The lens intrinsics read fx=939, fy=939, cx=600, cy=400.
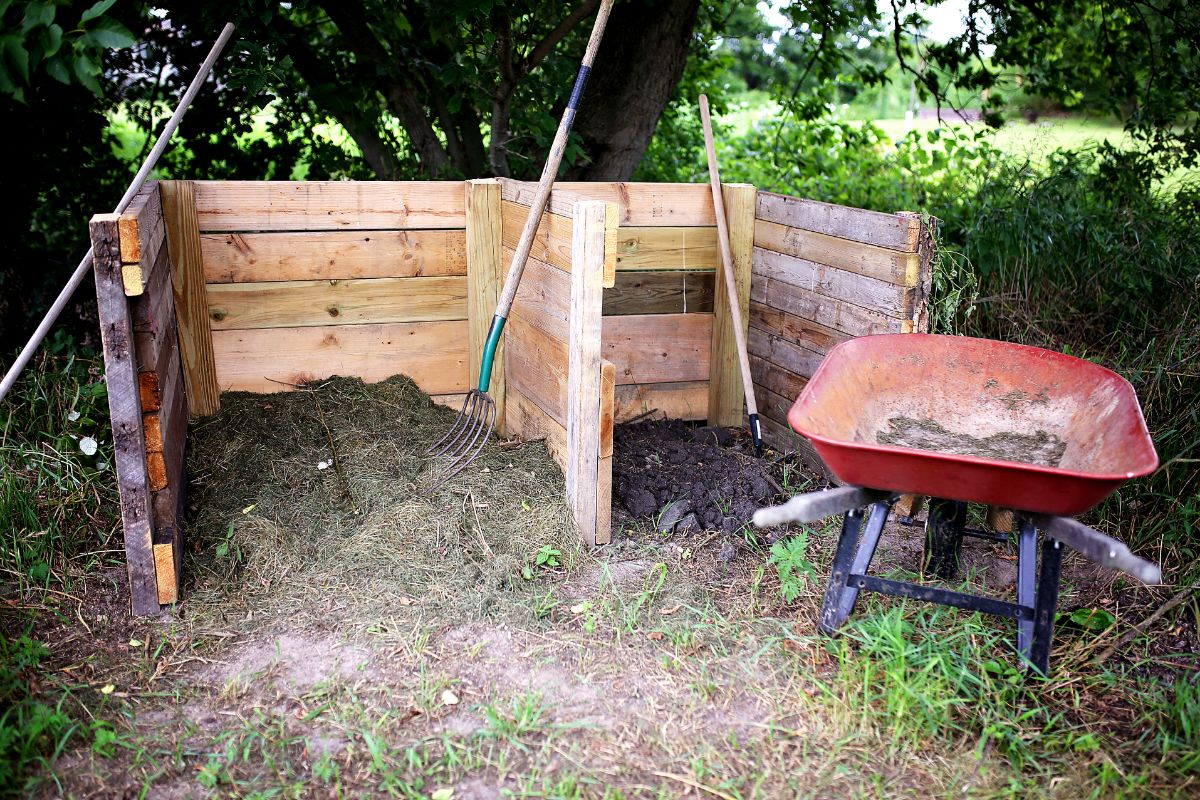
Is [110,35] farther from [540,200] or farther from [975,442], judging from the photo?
[975,442]

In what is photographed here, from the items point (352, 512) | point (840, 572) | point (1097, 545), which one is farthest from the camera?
point (352, 512)

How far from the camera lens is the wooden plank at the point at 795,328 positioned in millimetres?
3953

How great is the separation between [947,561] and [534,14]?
10.8ft

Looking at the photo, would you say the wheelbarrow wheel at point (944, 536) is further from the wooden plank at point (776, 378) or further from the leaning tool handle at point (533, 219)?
the leaning tool handle at point (533, 219)

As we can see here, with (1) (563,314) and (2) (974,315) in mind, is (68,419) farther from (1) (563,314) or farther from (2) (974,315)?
(2) (974,315)

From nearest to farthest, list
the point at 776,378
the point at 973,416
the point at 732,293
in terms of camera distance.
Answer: the point at 973,416 < the point at 732,293 < the point at 776,378

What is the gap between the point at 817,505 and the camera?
248cm

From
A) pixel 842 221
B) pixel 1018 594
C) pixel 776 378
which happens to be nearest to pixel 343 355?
pixel 776 378

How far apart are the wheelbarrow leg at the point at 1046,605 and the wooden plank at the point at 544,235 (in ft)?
6.01

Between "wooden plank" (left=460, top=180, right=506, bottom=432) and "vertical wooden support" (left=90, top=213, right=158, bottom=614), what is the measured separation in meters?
1.59

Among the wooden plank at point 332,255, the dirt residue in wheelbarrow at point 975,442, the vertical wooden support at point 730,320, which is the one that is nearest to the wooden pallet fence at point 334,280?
the wooden plank at point 332,255

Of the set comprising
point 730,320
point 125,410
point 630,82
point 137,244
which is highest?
point 630,82

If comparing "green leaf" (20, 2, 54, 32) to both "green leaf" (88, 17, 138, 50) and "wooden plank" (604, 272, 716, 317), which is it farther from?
"wooden plank" (604, 272, 716, 317)

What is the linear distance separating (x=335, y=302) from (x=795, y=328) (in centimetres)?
200
